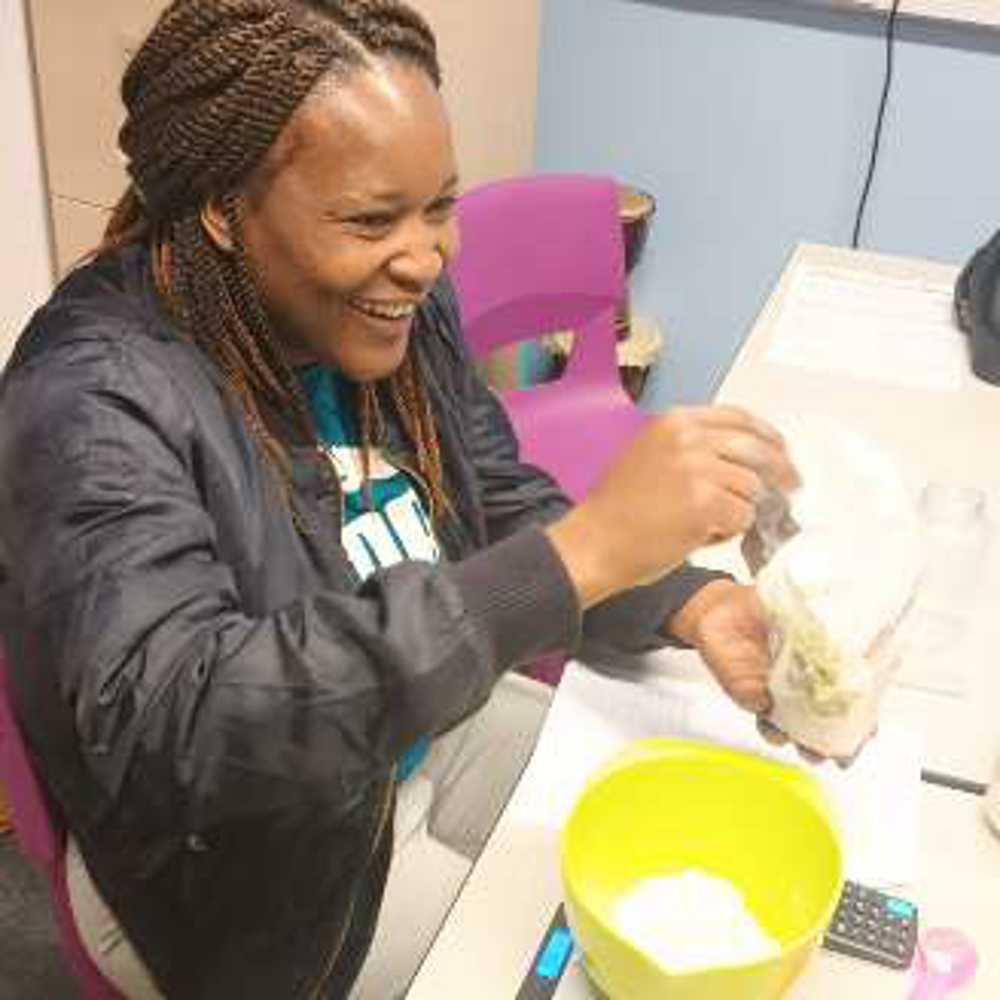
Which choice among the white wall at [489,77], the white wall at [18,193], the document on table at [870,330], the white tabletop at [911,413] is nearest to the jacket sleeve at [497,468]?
the white tabletop at [911,413]

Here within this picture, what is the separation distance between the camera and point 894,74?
95.0 inches

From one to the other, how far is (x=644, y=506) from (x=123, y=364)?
0.38m

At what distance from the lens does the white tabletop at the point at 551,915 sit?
860 millimetres

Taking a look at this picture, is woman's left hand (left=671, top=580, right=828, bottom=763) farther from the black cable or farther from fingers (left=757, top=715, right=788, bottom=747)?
the black cable

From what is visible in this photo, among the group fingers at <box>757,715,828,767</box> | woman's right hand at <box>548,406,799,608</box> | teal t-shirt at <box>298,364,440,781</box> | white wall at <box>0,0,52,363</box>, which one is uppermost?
woman's right hand at <box>548,406,799,608</box>

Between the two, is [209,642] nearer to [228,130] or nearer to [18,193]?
[228,130]

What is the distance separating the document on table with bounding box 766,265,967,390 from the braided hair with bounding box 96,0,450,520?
81cm

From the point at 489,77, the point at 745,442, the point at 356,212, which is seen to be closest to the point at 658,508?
the point at 745,442

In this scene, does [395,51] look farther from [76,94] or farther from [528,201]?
[76,94]

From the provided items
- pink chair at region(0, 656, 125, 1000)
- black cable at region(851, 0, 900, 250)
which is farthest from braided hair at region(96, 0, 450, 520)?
black cable at region(851, 0, 900, 250)

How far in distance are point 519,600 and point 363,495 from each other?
1.10 feet

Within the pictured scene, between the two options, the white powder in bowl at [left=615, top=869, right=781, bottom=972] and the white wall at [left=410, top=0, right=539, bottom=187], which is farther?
the white wall at [left=410, top=0, right=539, bottom=187]

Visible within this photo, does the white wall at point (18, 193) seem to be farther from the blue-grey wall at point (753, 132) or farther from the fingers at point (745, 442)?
the fingers at point (745, 442)

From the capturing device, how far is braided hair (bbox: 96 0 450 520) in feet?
3.19
